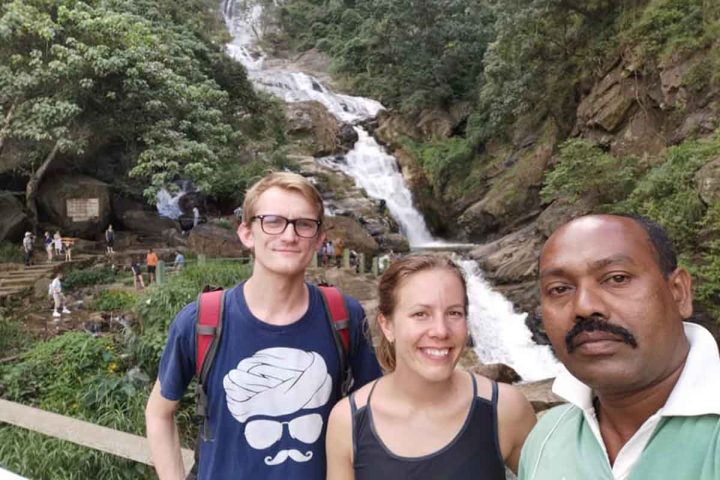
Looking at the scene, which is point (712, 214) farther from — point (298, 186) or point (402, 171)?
point (402, 171)

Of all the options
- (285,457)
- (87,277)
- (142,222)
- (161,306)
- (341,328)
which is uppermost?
(142,222)

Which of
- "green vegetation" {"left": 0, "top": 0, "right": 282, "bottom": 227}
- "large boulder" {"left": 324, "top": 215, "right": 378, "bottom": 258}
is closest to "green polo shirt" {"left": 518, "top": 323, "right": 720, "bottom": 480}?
"green vegetation" {"left": 0, "top": 0, "right": 282, "bottom": 227}

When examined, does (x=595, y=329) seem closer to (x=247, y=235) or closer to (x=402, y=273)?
(x=402, y=273)

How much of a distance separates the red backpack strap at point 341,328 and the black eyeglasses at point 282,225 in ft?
0.85

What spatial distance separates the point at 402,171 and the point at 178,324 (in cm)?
2139

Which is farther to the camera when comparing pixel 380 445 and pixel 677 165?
pixel 677 165

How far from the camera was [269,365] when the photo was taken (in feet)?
5.41

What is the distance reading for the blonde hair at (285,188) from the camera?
1713mm

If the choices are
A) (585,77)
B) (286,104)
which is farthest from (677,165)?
(286,104)

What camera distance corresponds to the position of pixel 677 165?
1048 centimetres

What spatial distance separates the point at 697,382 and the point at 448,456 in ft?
2.22

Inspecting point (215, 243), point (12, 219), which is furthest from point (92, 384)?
point (12, 219)

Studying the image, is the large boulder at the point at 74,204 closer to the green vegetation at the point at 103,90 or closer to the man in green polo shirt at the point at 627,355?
the green vegetation at the point at 103,90

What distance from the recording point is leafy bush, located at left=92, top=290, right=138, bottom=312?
35.8 ft
